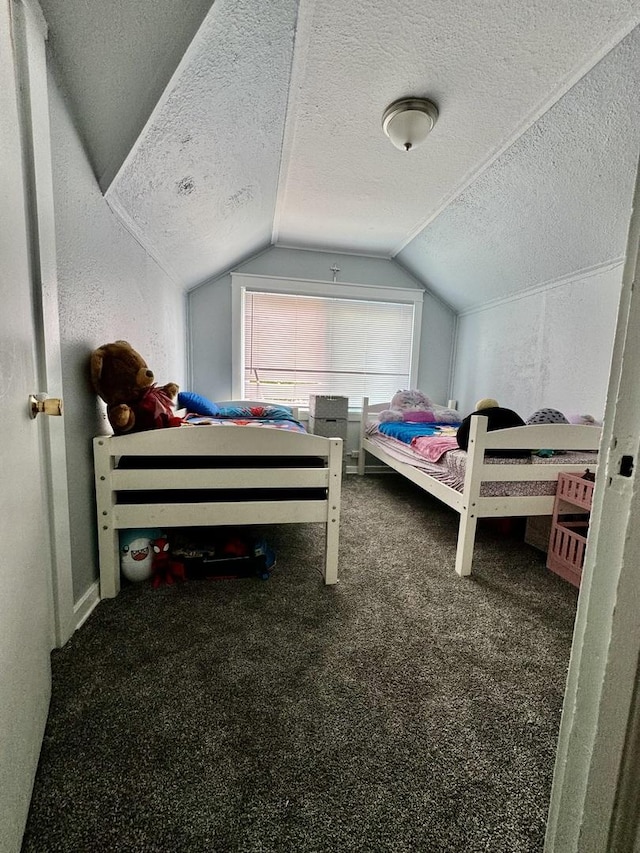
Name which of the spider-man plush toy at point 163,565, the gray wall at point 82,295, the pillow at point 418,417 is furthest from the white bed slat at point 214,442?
the pillow at point 418,417

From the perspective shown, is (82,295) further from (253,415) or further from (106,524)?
(253,415)

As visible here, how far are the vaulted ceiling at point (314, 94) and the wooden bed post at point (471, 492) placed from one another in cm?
143

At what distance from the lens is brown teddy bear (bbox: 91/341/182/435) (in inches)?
54.5

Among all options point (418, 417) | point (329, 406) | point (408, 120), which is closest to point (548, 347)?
point (418, 417)

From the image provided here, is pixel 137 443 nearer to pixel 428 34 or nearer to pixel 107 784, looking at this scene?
pixel 107 784

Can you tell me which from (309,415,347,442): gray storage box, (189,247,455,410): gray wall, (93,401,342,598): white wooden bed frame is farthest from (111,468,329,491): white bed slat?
(189,247,455,410): gray wall

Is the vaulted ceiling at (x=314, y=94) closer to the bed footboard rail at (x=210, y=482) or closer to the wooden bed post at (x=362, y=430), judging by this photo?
the bed footboard rail at (x=210, y=482)

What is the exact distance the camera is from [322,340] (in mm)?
3732

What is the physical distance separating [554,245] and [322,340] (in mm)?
2077

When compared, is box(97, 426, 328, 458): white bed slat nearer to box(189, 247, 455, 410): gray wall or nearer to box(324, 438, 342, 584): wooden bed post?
box(324, 438, 342, 584): wooden bed post

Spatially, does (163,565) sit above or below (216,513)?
below

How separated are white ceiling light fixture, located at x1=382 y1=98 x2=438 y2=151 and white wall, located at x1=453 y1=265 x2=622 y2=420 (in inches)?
59.8

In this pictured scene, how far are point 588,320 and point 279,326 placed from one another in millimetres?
2570

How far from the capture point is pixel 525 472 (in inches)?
68.6
